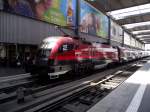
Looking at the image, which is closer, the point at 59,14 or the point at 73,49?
the point at 73,49

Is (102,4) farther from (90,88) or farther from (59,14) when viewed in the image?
(90,88)

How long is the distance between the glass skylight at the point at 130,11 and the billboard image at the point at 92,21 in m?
3.74

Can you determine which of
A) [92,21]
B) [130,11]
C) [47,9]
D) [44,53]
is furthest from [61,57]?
[130,11]

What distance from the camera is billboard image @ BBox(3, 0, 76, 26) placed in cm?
1471

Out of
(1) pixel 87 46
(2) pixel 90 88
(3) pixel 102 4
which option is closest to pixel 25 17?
(1) pixel 87 46

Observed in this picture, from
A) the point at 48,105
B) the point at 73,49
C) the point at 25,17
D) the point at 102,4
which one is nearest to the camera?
the point at 48,105

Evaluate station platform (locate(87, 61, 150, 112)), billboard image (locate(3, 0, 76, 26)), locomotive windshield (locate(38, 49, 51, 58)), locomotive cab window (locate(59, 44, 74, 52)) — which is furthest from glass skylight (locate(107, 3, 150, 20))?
station platform (locate(87, 61, 150, 112))

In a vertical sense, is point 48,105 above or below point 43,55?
below

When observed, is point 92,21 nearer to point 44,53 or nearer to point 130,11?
point 130,11

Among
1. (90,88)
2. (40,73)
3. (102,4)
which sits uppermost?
(102,4)

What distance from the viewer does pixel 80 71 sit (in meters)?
13.7

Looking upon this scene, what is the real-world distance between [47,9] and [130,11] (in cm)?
2403

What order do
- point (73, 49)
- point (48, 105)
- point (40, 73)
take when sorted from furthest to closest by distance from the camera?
point (73, 49), point (40, 73), point (48, 105)

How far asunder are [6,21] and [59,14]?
6.96 meters
